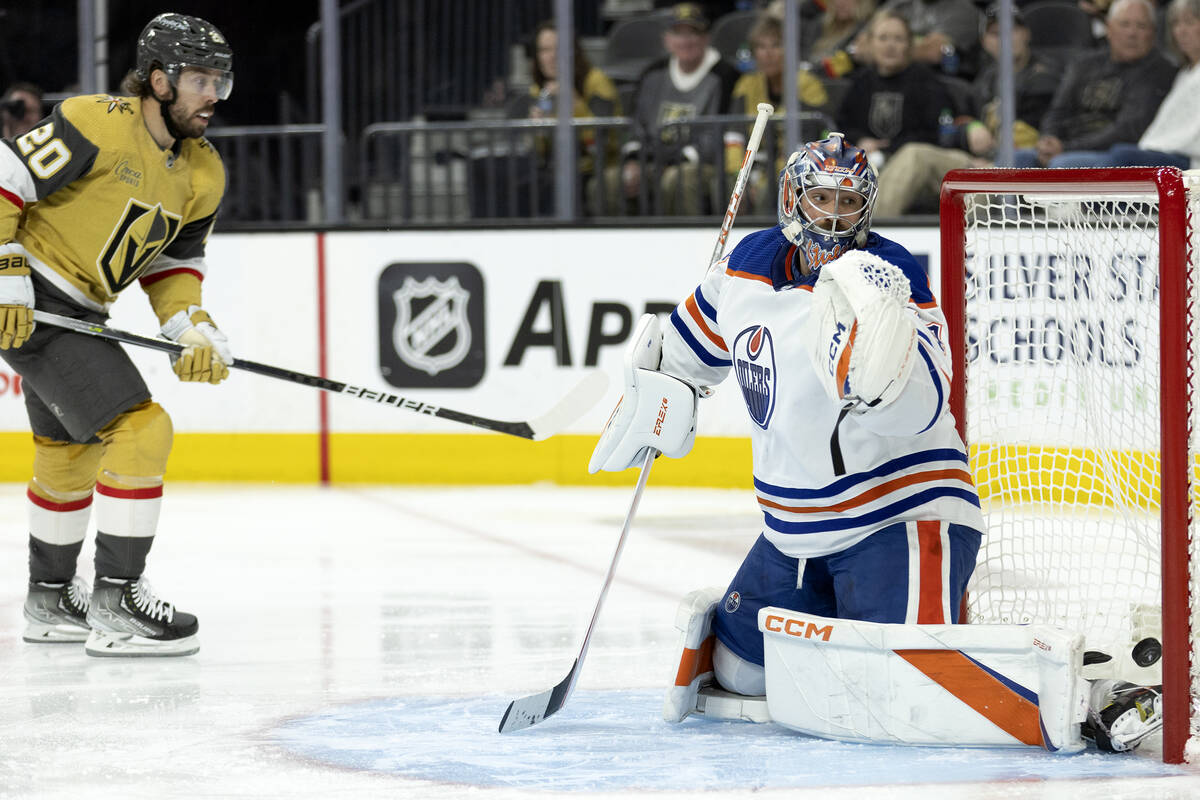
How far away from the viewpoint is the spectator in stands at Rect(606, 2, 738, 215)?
6500mm

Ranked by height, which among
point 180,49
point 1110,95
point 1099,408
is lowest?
point 1099,408

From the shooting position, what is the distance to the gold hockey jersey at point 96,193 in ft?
11.2

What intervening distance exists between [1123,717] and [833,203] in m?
0.86

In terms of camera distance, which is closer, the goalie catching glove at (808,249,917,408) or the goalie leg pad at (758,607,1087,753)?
the goalie catching glove at (808,249,917,408)

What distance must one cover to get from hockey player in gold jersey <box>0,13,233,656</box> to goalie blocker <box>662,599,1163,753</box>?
4.63 ft

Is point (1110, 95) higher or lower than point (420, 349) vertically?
higher

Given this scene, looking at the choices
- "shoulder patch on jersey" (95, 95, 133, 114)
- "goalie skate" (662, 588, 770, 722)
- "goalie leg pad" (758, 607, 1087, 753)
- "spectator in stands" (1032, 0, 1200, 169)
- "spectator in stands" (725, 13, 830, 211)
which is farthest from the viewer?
"spectator in stands" (725, 13, 830, 211)

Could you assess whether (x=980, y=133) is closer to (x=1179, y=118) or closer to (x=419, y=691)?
(x=1179, y=118)

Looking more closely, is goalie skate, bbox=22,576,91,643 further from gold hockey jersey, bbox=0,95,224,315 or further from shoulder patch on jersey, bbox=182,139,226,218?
shoulder patch on jersey, bbox=182,139,226,218

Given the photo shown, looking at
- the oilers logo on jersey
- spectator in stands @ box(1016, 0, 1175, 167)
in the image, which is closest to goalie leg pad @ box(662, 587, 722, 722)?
the oilers logo on jersey

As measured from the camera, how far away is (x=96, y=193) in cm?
349

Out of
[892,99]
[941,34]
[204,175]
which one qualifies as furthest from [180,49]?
[941,34]

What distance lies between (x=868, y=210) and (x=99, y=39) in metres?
4.76

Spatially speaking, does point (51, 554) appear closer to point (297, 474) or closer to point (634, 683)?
point (634, 683)
